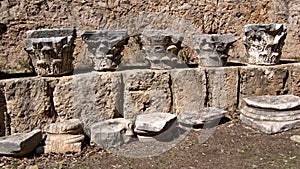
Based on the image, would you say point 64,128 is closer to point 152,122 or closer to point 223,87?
point 152,122

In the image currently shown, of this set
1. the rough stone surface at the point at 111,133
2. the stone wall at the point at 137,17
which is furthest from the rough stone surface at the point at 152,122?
the stone wall at the point at 137,17

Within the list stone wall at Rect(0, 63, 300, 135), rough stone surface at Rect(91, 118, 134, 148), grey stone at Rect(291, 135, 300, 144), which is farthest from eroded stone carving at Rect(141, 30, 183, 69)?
grey stone at Rect(291, 135, 300, 144)

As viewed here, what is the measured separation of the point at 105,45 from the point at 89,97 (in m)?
0.69

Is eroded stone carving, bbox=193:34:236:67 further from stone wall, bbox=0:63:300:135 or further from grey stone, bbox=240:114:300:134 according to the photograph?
grey stone, bbox=240:114:300:134

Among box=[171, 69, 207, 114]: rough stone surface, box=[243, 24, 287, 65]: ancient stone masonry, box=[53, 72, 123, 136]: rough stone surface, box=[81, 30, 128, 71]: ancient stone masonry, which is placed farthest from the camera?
box=[243, 24, 287, 65]: ancient stone masonry

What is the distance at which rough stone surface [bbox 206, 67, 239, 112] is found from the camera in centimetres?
463

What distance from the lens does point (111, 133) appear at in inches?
146

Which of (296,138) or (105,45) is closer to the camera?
(296,138)

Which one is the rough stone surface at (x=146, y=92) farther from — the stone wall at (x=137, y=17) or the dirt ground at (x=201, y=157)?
the stone wall at (x=137, y=17)

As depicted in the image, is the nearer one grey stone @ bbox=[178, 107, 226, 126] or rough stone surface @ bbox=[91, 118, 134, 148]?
rough stone surface @ bbox=[91, 118, 134, 148]

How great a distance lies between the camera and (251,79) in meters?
4.75

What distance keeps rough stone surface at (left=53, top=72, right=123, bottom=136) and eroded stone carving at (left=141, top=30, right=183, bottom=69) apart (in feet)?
1.79

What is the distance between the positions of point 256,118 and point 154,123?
1.38m

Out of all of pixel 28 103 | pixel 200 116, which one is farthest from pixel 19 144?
pixel 200 116
